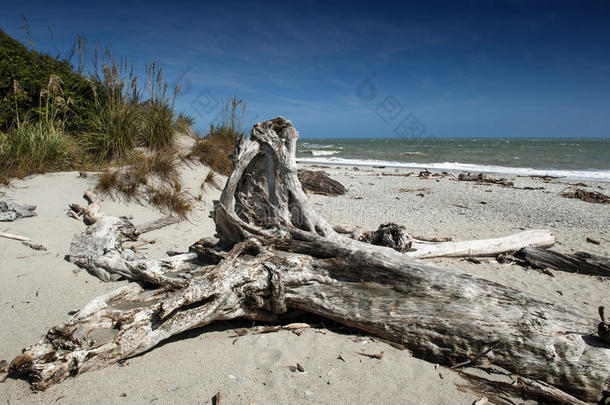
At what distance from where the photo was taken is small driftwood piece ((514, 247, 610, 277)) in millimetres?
4652

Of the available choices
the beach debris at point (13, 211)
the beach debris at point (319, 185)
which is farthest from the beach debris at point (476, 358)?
the beach debris at point (319, 185)

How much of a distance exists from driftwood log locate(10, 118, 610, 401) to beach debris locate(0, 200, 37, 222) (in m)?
2.71

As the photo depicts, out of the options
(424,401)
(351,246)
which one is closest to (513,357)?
(424,401)

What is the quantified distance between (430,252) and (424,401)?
9.53 feet

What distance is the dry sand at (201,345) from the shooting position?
87.1 inches

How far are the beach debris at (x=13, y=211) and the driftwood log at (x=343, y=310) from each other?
2714 mm

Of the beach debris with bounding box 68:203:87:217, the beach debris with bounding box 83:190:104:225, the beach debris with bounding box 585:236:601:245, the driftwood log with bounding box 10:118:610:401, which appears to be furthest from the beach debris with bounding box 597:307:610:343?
the beach debris with bounding box 68:203:87:217

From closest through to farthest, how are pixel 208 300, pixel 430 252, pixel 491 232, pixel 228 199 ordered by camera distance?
1. pixel 208 300
2. pixel 228 199
3. pixel 430 252
4. pixel 491 232

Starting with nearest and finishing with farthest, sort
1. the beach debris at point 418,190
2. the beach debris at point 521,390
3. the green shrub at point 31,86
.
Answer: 1. the beach debris at point 521,390
2. the green shrub at point 31,86
3. the beach debris at point 418,190

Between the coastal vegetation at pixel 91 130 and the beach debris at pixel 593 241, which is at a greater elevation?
the coastal vegetation at pixel 91 130

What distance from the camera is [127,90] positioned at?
301 inches

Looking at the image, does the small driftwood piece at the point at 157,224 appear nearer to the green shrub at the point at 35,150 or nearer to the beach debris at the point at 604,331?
the green shrub at the point at 35,150

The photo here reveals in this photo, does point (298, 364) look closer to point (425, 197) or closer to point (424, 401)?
point (424, 401)

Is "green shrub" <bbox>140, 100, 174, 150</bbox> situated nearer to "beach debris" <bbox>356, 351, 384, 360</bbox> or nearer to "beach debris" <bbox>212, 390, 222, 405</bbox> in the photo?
"beach debris" <bbox>212, 390, 222, 405</bbox>
